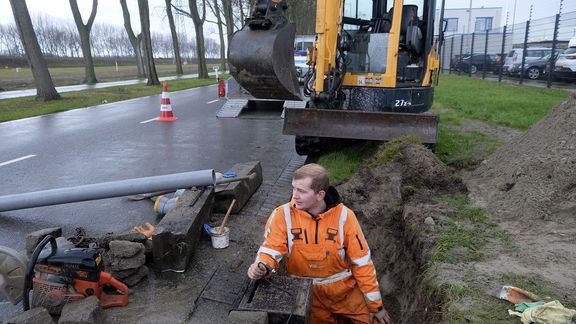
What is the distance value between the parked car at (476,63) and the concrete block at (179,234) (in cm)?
2250

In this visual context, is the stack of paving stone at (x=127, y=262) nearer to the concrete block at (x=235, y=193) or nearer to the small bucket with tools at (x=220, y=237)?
the small bucket with tools at (x=220, y=237)

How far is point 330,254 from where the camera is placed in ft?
10.6

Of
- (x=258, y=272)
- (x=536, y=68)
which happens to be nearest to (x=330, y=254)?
(x=258, y=272)

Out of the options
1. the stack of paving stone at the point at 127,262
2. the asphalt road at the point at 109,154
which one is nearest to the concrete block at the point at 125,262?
the stack of paving stone at the point at 127,262

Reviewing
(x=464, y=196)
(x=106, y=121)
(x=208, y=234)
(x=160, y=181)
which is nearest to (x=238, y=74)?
(x=160, y=181)

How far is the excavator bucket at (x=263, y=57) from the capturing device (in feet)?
18.3

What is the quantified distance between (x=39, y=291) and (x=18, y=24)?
55.6 feet

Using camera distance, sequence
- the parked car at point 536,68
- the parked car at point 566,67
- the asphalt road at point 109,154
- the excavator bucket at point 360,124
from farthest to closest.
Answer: the parked car at point 536,68 → the parked car at point 566,67 → the excavator bucket at point 360,124 → the asphalt road at point 109,154

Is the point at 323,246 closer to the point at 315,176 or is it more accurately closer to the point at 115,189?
the point at 315,176

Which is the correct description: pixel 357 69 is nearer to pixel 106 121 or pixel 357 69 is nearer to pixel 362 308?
pixel 362 308

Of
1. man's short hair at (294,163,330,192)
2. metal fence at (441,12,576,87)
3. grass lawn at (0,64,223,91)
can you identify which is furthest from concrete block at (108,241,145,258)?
grass lawn at (0,64,223,91)

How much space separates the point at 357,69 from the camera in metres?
7.32

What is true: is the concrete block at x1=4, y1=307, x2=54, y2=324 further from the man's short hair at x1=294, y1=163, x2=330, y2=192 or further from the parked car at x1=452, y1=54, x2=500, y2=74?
the parked car at x1=452, y1=54, x2=500, y2=74

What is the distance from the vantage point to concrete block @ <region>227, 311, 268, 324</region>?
2709 mm
